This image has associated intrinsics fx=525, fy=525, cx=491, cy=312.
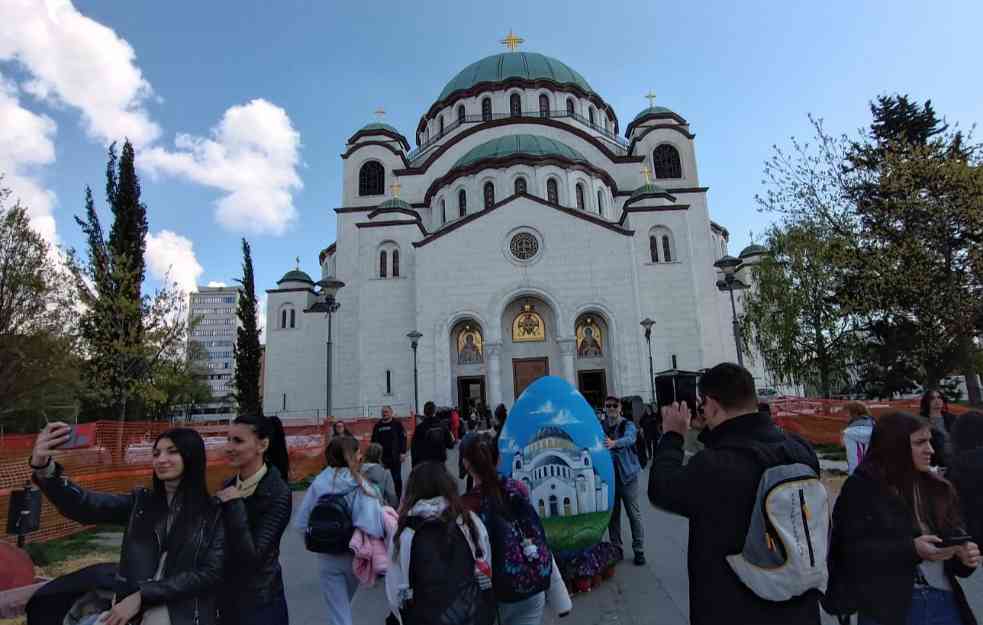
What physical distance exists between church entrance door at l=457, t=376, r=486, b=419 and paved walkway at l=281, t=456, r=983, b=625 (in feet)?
65.7

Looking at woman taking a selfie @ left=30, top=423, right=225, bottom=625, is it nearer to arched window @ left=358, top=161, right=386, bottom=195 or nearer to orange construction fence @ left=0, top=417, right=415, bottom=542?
orange construction fence @ left=0, top=417, right=415, bottom=542

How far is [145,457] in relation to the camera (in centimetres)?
1079

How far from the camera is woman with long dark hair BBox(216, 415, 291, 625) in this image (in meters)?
2.46

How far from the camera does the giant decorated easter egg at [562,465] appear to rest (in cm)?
477

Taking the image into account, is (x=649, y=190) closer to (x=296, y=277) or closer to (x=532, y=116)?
(x=532, y=116)

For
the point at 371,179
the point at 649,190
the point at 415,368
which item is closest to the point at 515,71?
the point at 371,179

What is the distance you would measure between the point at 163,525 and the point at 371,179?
35.8 m

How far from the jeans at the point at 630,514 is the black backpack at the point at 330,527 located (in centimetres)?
317

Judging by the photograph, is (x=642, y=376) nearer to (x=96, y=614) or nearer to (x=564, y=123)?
(x=564, y=123)

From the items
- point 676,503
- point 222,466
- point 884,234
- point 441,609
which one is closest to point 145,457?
point 222,466

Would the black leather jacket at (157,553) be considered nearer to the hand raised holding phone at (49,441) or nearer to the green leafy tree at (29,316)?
the hand raised holding phone at (49,441)

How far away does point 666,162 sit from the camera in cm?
3494

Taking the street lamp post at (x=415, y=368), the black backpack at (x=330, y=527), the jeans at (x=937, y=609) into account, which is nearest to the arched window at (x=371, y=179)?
the street lamp post at (x=415, y=368)

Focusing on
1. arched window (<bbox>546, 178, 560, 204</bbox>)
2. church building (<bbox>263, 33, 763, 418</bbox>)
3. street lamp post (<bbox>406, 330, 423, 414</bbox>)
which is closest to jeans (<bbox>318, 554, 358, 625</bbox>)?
street lamp post (<bbox>406, 330, 423, 414</bbox>)
